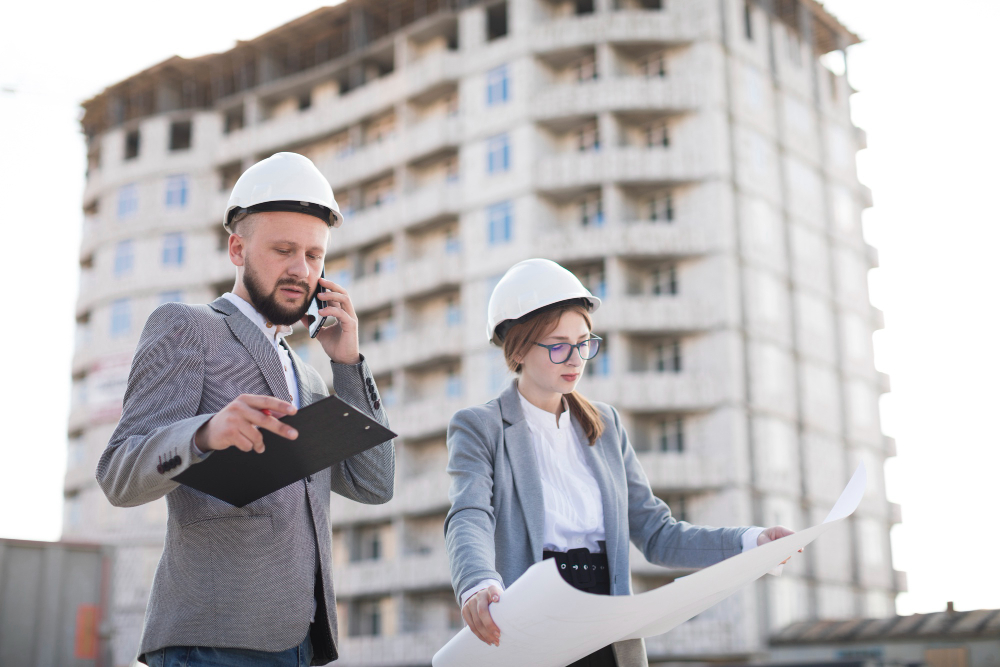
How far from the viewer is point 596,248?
35312 millimetres

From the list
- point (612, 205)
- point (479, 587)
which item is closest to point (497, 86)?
point (612, 205)

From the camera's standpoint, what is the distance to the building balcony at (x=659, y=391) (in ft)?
112

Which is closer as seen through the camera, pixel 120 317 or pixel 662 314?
pixel 662 314

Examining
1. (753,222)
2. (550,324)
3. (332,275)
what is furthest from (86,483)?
(550,324)

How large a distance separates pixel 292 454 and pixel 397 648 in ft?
116

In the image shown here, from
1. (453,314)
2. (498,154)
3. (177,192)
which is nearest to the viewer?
(498,154)

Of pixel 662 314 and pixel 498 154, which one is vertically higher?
pixel 498 154

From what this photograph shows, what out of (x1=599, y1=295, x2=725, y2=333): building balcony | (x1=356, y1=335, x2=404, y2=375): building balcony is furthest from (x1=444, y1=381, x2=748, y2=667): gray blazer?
(x1=356, y1=335, x2=404, y2=375): building balcony

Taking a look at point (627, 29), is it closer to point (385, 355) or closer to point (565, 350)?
point (385, 355)

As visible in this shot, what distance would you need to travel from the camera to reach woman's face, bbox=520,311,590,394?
4316mm

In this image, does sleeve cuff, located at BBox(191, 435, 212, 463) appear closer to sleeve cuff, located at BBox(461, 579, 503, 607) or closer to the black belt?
sleeve cuff, located at BBox(461, 579, 503, 607)

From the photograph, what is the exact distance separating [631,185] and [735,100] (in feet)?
17.0

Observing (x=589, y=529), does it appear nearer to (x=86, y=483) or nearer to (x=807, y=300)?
(x=807, y=300)

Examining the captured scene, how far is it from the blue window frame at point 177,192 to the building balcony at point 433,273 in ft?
41.2
